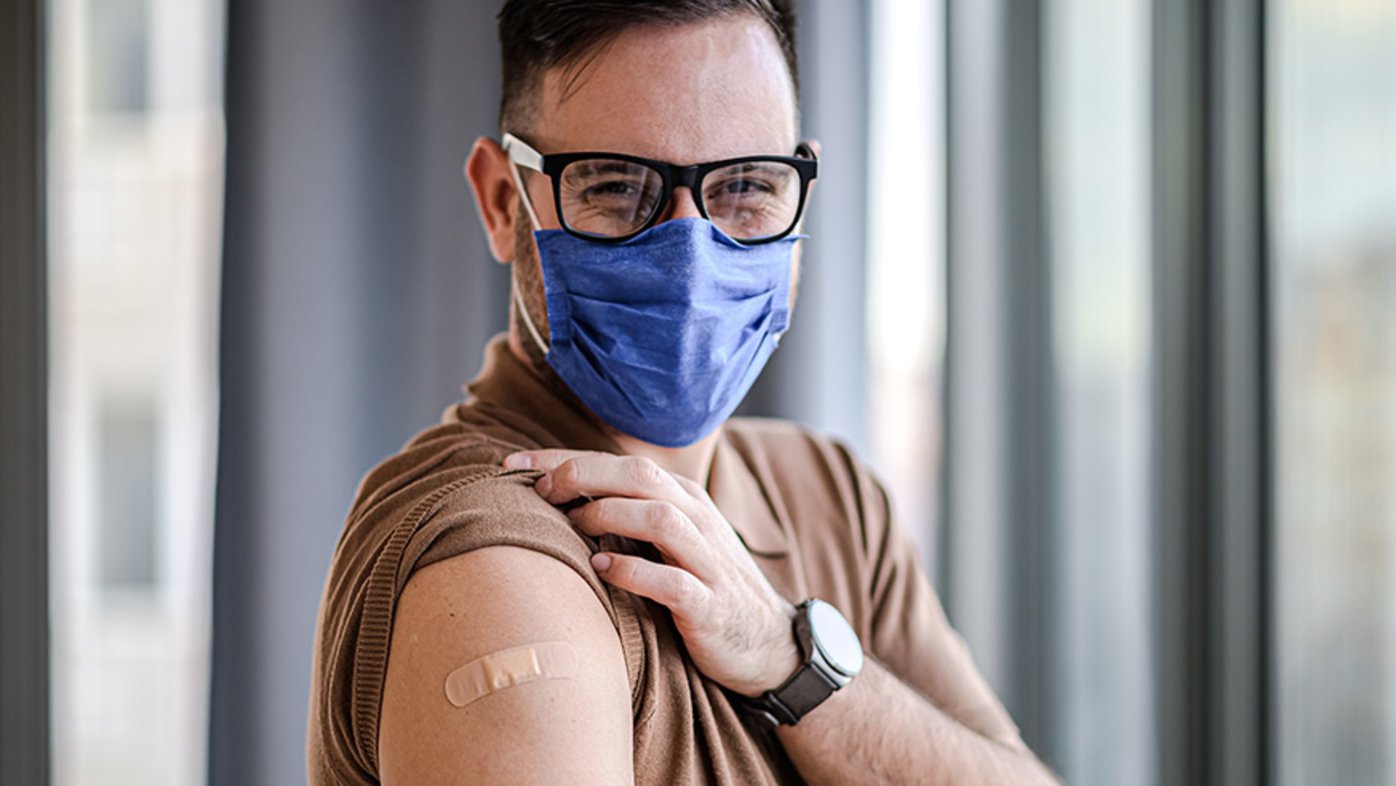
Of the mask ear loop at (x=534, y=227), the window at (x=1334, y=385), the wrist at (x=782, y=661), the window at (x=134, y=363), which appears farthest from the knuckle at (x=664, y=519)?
the window at (x=134, y=363)

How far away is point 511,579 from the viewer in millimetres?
882

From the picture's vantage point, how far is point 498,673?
851 mm

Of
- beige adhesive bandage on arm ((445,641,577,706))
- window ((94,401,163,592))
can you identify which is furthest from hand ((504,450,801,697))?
window ((94,401,163,592))

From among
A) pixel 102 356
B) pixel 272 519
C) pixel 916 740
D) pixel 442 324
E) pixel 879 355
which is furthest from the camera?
pixel 102 356

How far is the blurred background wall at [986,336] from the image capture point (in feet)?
6.61

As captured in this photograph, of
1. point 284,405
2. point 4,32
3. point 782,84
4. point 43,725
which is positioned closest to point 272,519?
point 284,405

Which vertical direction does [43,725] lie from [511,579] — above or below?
below

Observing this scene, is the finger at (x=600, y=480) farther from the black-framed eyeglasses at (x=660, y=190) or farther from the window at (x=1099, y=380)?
the window at (x=1099, y=380)

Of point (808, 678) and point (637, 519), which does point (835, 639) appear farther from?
point (637, 519)

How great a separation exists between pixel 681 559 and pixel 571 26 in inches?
19.9

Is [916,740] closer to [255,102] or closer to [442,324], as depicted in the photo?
[442,324]

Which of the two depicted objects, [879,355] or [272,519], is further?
[879,355]

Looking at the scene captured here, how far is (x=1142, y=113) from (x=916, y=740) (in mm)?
1648

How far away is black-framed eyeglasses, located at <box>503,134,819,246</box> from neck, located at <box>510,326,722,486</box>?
139 millimetres
